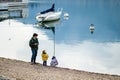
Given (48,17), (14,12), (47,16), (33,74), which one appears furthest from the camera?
(14,12)

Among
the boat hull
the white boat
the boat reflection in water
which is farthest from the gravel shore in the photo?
the boat reflection in water

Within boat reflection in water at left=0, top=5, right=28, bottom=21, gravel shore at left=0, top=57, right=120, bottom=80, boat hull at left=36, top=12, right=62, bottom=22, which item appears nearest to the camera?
gravel shore at left=0, top=57, right=120, bottom=80

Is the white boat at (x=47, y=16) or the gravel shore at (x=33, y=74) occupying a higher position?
the gravel shore at (x=33, y=74)

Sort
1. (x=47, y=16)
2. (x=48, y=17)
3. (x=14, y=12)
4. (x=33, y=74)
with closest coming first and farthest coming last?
(x=33, y=74), (x=47, y=16), (x=48, y=17), (x=14, y=12)

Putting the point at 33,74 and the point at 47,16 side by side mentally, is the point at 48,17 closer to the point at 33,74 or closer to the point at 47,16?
→ the point at 47,16

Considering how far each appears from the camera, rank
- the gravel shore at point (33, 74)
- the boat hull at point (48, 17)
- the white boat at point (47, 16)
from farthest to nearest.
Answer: the boat hull at point (48, 17)
the white boat at point (47, 16)
the gravel shore at point (33, 74)

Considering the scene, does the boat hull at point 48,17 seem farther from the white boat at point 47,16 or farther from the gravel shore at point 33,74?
the gravel shore at point 33,74

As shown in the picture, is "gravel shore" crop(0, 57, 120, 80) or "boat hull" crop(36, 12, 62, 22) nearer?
"gravel shore" crop(0, 57, 120, 80)

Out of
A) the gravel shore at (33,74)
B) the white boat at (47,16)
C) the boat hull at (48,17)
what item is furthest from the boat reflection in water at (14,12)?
the gravel shore at (33,74)

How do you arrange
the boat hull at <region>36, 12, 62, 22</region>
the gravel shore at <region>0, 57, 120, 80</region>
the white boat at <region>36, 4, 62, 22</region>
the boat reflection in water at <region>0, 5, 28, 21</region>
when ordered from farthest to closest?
the boat reflection in water at <region>0, 5, 28, 21</region>, the boat hull at <region>36, 12, 62, 22</region>, the white boat at <region>36, 4, 62, 22</region>, the gravel shore at <region>0, 57, 120, 80</region>

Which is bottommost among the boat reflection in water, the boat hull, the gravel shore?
the boat reflection in water

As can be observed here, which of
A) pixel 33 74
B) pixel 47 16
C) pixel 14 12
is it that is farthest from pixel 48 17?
pixel 33 74

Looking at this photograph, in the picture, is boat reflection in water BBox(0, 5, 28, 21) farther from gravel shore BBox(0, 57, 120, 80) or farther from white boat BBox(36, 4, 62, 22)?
gravel shore BBox(0, 57, 120, 80)

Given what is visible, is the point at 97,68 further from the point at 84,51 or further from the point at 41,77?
the point at 41,77
